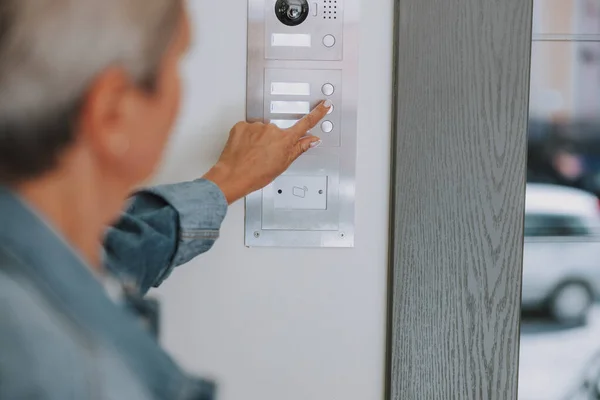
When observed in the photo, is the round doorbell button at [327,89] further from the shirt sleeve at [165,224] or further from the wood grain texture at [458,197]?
the shirt sleeve at [165,224]

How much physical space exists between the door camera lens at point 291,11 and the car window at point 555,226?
1.92 ft

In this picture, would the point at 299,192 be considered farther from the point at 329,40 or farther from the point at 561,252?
the point at 561,252

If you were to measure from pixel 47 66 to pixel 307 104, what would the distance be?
0.97 metres

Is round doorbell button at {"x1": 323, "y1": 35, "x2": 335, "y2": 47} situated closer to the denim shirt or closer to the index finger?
the index finger

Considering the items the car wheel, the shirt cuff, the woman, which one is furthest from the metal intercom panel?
the woman

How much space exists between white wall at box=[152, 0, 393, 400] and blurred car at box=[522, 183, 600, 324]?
1.13ft

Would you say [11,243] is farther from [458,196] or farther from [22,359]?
[458,196]

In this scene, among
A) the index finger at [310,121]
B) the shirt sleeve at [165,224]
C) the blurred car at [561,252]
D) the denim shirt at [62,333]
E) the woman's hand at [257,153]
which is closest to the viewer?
the denim shirt at [62,333]

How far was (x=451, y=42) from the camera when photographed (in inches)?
51.1

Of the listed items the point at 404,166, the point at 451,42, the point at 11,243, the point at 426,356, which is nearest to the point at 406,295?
the point at 426,356

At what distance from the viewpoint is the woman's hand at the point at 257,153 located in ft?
3.71

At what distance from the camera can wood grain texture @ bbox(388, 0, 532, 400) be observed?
1298 millimetres

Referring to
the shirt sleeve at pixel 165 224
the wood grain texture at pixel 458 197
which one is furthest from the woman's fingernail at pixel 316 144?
the shirt sleeve at pixel 165 224

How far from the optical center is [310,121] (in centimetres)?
126
